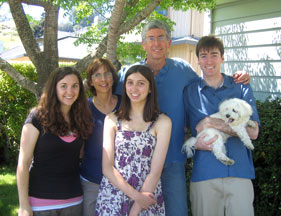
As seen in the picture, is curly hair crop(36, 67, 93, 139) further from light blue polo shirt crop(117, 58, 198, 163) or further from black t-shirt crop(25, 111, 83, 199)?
light blue polo shirt crop(117, 58, 198, 163)

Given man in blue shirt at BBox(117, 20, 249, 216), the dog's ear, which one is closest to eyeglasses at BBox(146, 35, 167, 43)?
man in blue shirt at BBox(117, 20, 249, 216)

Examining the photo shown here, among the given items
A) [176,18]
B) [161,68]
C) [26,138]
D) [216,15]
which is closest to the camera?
[26,138]

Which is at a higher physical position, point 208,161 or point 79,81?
point 79,81

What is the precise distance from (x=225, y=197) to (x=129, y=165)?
1.07 m

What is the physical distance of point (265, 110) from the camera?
434 cm

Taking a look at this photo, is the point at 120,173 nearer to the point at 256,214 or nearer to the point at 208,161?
the point at 208,161

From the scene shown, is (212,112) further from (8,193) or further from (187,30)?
(187,30)

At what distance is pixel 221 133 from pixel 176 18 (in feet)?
36.2

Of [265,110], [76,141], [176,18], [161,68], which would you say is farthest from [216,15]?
[176,18]

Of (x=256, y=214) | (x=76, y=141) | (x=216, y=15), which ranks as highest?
(x=216, y=15)

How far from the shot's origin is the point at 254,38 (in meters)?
6.16

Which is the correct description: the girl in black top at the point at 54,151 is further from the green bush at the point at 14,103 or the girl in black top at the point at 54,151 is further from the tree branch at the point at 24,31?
the green bush at the point at 14,103

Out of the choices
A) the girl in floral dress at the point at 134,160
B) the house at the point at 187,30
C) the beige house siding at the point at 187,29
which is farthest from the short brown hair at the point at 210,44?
the beige house siding at the point at 187,29

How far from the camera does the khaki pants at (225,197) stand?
286 cm
